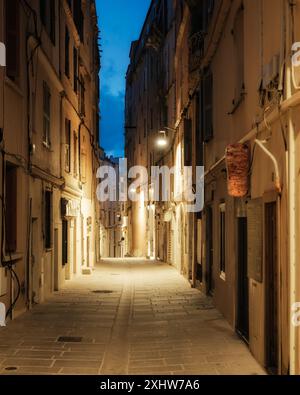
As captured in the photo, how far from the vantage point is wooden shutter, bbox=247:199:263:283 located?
7984 millimetres

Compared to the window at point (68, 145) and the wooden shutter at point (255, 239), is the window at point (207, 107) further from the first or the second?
the window at point (68, 145)

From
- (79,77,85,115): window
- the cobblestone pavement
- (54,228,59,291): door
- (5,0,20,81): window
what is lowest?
the cobblestone pavement

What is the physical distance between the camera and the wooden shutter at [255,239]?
798 cm

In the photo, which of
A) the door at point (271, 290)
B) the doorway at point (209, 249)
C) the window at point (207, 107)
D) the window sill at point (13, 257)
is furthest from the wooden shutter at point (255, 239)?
the doorway at point (209, 249)

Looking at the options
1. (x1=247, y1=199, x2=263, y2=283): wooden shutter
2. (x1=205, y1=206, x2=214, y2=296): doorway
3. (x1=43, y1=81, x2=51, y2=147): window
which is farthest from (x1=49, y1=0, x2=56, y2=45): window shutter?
(x1=247, y1=199, x2=263, y2=283): wooden shutter

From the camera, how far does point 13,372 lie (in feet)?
24.7

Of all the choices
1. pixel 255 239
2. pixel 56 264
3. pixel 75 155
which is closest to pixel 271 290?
pixel 255 239

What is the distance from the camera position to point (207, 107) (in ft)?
47.8

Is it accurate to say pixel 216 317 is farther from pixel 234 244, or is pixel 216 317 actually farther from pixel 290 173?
pixel 290 173

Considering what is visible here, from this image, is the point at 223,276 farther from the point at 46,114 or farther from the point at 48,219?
the point at 46,114

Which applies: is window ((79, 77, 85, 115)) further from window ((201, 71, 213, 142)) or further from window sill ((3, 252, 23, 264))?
window sill ((3, 252, 23, 264))

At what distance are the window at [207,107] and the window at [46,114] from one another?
170 inches

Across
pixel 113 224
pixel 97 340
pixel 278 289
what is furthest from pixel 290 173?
pixel 113 224

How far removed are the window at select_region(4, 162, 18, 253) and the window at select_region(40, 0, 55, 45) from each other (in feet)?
17.3
